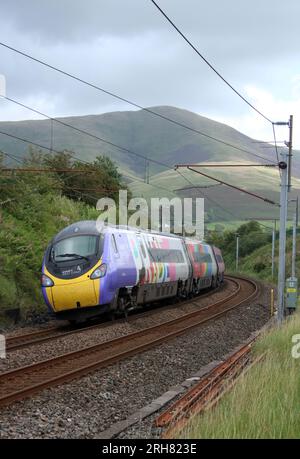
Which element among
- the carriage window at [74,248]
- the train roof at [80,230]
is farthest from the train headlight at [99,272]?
the train roof at [80,230]

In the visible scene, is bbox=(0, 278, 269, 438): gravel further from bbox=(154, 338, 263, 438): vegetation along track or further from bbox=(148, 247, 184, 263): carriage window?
bbox=(148, 247, 184, 263): carriage window

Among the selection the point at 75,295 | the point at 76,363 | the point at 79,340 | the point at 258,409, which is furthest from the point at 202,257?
the point at 258,409

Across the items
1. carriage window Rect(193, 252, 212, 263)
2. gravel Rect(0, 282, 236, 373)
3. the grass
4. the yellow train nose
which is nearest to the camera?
the grass

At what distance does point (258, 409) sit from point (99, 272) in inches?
409

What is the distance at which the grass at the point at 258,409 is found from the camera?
6.86 meters

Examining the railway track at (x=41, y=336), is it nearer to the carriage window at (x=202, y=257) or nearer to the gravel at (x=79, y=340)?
the gravel at (x=79, y=340)

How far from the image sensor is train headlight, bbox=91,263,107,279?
17.5 m

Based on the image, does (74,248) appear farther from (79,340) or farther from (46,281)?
(79,340)

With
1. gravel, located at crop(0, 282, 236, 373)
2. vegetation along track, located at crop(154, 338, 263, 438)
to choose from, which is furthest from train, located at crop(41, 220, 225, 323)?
Answer: vegetation along track, located at crop(154, 338, 263, 438)

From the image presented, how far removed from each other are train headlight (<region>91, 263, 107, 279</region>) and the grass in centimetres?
732

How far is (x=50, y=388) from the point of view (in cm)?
1008

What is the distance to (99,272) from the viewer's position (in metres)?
17.6

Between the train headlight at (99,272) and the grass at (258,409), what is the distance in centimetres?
732
